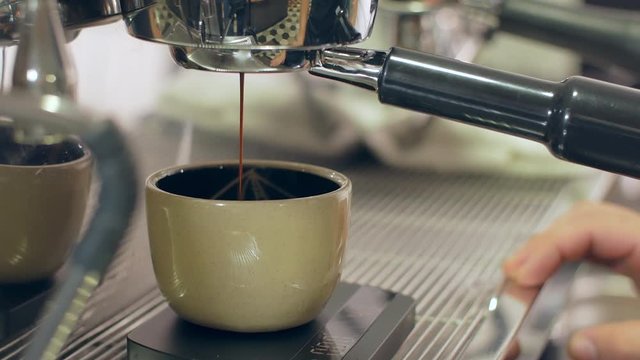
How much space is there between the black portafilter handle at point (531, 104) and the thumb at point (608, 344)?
13 centimetres

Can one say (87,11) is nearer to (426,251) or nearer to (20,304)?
(20,304)

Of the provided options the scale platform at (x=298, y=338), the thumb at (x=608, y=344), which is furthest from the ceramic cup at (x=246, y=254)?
the thumb at (x=608, y=344)

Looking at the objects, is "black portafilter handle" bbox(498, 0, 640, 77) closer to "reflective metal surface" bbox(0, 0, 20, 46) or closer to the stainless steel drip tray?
the stainless steel drip tray

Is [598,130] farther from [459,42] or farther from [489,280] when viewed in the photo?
[459,42]

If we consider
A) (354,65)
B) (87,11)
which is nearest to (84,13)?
(87,11)

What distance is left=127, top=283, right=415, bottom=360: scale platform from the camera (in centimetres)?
34

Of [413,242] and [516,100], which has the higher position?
[516,100]

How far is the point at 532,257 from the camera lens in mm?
444

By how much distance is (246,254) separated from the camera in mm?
328

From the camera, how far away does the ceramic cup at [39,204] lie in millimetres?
341

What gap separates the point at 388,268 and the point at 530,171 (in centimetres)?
23

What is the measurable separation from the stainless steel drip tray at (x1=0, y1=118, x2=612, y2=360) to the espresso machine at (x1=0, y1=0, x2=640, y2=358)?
89 millimetres

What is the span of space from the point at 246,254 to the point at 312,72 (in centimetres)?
7

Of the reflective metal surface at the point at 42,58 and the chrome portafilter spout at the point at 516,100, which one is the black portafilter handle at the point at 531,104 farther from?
the reflective metal surface at the point at 42,58
